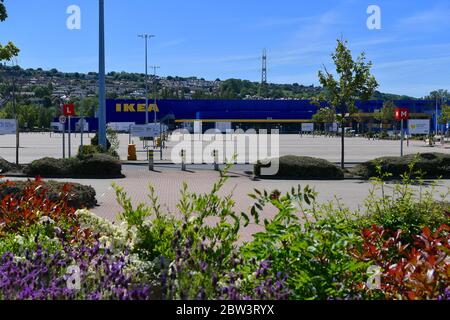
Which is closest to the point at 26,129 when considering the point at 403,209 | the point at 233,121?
the point at 233,121

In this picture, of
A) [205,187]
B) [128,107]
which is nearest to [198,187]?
[205,187]

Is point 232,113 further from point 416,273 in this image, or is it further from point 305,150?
point 416,273

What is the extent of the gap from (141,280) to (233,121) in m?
98.3

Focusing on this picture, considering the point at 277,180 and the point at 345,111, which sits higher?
the point at 345,111

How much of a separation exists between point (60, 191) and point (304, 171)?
12916 millimetres

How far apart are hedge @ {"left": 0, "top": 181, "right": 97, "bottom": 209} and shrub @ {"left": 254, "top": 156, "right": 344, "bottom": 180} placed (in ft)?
31.3

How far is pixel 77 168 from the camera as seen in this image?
21797 millimetres

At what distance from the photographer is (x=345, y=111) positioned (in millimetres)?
24562

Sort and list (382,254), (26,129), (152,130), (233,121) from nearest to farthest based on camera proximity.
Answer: (382,254) < (152,130) < (233,121) < (26,129)

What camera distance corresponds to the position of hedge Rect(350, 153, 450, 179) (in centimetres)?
2181

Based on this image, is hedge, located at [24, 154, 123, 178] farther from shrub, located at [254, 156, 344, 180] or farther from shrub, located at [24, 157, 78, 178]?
shrub, located at [254, 156, 344, 180]

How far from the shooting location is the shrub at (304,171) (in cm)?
2200
